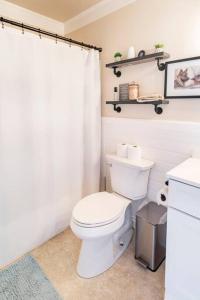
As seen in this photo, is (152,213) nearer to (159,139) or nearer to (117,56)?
(159,139)

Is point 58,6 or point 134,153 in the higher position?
point 58,6

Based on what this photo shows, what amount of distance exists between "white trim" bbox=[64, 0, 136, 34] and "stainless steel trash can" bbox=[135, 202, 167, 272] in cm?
178

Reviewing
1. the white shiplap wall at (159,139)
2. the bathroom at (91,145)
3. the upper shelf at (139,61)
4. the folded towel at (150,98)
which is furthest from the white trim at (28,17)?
the folded towel at (150,98)

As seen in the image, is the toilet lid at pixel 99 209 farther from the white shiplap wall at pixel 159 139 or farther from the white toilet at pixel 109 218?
the white shiplap wall at pixel 159 139

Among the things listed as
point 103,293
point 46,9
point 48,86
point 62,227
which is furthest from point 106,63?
point 103,293

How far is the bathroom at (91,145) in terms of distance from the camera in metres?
1.34

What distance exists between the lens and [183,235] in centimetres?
109

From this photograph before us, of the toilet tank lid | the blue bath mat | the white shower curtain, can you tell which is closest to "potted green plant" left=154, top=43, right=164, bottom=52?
the white shower curtain

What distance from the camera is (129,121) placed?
185 centimetres

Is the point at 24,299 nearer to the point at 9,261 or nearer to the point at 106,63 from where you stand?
the point at 9,261

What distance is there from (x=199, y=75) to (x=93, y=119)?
1010 millimetres

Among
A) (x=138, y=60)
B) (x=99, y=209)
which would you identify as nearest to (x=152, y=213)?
(x=99, y=209)

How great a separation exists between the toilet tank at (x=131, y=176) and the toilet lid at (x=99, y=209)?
0.10 metres

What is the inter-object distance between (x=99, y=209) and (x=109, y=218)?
13 centimetres
